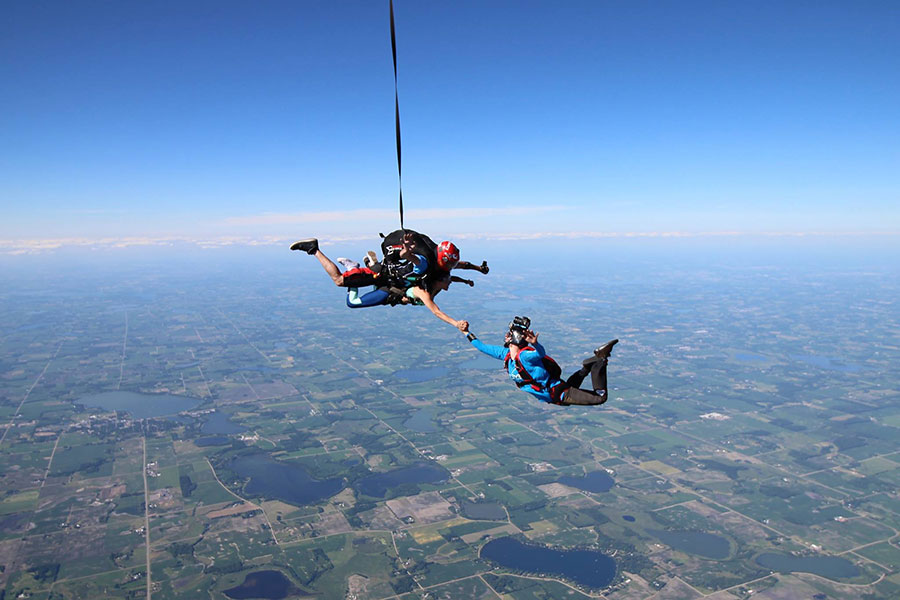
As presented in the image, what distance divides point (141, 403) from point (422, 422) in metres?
61.1

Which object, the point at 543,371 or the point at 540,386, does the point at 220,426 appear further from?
the point at 543,371

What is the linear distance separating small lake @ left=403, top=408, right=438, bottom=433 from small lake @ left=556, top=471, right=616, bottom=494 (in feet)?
90.5

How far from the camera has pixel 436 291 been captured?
977 centimetres

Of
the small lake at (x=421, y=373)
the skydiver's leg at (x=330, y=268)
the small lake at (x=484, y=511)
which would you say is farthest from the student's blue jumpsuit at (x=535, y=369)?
the small lake at (x=421, y=373)

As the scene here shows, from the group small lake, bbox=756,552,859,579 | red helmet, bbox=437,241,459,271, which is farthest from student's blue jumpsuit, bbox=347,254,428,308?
small lake, bbox=756,552,859,579

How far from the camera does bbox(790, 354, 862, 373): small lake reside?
468 ft

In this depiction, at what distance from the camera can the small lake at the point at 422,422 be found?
94688mm

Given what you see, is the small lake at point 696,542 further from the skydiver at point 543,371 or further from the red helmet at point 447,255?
the red helmet at point 447,255

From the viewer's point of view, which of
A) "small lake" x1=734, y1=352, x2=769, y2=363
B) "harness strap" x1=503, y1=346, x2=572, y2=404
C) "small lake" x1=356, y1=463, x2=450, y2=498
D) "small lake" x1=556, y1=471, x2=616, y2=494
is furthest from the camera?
"small lake" x1=734, y1=352, x2=769, y2=363

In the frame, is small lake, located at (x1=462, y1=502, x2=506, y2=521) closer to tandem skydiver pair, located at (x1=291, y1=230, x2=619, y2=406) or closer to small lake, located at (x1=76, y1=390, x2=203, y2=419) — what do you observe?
tandem skydiver pair, located at (x1=291, y1=230, x2=619, y2=406)

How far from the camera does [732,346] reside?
170 meters

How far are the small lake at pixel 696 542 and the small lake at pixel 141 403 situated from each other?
9004cm

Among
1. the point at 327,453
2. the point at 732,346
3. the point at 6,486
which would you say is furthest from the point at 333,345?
the point at 732,346

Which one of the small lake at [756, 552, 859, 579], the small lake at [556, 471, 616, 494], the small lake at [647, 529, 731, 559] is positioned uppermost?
the small lake at [556, 471, 616, 494]
